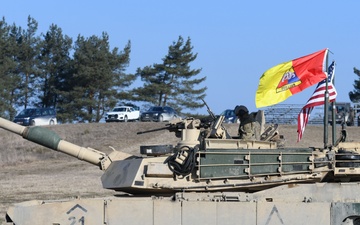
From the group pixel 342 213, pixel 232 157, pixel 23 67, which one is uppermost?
pixel 23 67

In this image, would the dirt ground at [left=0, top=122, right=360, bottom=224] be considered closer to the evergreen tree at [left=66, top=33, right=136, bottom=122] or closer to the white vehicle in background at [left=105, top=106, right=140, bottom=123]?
the white vehicle in background at [left=105, top=106, right=140, bottom=123]

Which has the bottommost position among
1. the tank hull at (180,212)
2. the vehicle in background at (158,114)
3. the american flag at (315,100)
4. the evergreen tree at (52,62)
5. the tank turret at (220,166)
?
the tank hull at (180,212)

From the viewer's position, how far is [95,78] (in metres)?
71.3

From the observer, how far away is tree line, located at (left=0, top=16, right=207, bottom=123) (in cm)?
7125

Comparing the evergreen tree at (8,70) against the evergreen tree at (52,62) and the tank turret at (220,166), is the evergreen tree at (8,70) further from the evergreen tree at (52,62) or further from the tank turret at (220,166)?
the tank turret at (220,166)

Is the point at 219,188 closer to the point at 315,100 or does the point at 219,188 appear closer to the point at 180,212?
the point at 180,212

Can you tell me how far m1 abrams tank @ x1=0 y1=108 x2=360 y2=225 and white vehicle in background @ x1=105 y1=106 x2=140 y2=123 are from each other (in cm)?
4706

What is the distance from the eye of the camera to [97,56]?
2832 inches

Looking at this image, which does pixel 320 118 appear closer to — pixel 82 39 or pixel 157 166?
pixel 82 39

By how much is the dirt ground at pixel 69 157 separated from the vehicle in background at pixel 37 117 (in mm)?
7653

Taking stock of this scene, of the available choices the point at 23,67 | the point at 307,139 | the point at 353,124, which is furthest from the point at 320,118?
the point at 23,67

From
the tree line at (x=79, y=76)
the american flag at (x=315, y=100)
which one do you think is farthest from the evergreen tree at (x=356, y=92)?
the american flag at (x=315, y=100)

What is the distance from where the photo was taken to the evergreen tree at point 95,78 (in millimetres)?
71062

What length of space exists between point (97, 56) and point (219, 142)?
55.0 metres
